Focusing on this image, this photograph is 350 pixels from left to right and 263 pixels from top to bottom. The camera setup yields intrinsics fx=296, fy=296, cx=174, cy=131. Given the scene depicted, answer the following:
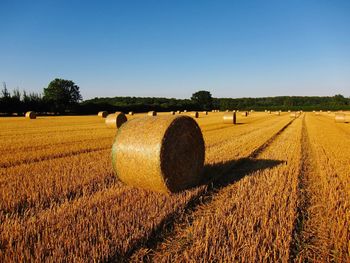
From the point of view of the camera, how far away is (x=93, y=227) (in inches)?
152

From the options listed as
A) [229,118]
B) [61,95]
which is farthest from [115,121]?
[61,95]

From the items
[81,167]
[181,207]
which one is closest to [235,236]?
[181,207]

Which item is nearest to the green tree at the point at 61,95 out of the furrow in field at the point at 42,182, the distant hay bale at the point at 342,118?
the distant hay bale at the point at 342,118

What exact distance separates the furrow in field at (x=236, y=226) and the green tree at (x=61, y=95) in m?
54.3

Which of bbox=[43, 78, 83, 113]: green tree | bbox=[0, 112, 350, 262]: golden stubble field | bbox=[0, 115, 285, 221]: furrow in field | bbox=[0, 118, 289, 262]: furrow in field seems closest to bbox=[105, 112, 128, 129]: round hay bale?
bbox=[0, 115, 285, 221]: furrow in field

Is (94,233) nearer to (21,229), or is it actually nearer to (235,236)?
(21,229)

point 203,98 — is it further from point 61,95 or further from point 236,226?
point 236,226

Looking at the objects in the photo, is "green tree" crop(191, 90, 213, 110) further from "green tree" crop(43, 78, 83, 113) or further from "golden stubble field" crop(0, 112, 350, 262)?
"golden stubble field" crop(0, 112, 350, 262)

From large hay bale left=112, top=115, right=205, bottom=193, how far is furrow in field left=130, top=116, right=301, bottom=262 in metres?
0.70

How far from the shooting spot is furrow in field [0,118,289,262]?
3236mm

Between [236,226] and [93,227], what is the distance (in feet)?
6.15

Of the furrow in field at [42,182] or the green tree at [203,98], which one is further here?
the green tree at [203,98]

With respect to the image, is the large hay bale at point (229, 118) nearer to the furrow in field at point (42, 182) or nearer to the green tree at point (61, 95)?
the furrow in field at point (42, 182)

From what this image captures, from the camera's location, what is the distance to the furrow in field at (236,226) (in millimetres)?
3273
